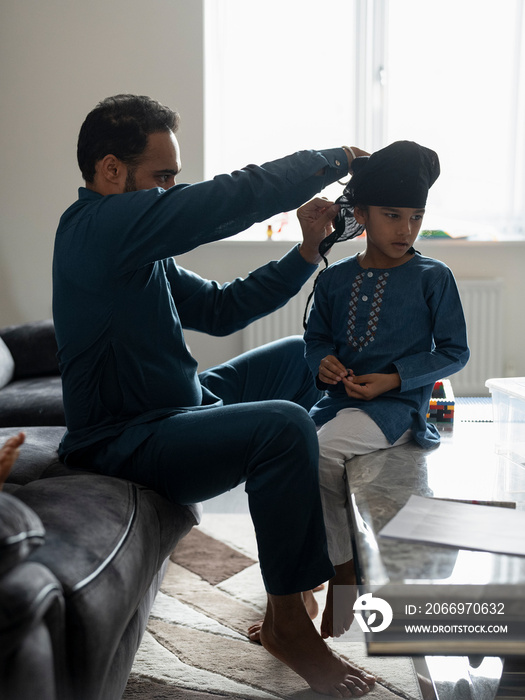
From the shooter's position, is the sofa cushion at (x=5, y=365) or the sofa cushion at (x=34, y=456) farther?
the sofa cushion at (x=5, y=365)

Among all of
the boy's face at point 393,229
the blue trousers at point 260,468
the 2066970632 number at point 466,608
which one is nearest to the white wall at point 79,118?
the boy's face at point 393,229

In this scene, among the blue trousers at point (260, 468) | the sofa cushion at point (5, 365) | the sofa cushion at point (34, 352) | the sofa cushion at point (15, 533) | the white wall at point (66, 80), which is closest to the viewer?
the sofa cushion at point (15, 533)

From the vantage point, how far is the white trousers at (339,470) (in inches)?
62.2

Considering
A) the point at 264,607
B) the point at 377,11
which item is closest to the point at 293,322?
the point at 377,11

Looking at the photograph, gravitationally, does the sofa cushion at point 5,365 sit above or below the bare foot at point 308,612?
above

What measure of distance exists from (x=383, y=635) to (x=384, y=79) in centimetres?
348

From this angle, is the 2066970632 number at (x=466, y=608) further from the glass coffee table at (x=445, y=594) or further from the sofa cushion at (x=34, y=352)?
the sofa cushion at (x=34, y=352)

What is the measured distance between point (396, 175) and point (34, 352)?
1731mm

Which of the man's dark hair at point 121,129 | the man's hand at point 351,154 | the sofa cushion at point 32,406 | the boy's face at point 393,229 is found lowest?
the sofa cushion at point 32,406

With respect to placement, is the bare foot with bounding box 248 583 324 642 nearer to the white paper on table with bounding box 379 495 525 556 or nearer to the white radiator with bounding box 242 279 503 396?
the white paper on table with bounding box 379 495 525 556

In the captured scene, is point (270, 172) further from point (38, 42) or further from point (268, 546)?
point (38, 42)

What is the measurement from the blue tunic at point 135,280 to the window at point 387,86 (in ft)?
8.11

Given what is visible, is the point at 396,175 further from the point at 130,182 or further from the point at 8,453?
the point at 8,453

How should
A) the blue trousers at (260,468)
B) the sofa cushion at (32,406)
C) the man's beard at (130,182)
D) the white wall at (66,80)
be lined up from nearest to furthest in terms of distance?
the blue trousers at (260,468) < the man's beard at (130,182) < the sofa cushion at (32,406) < the white wall at (66,80)
